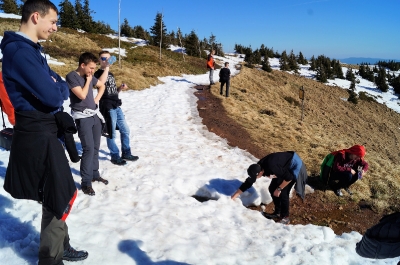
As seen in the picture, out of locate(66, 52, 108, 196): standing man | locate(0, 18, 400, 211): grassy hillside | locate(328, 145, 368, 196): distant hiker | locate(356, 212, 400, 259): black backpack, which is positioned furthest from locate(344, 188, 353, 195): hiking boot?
locate(66, 52, 108, 196): standing man

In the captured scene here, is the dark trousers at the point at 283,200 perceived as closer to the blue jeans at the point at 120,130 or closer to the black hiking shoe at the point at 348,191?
the black hiking shoe at the point at 348,191

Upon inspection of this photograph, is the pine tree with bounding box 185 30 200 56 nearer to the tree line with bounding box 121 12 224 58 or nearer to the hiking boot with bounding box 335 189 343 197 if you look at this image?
the tree line with bounding box 121 12 224 58

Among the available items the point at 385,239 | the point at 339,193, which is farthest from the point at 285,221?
the point at 385,239

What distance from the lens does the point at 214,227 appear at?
439 cm

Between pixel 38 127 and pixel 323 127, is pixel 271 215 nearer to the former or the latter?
pixel 38 127

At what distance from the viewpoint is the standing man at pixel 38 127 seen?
204cm

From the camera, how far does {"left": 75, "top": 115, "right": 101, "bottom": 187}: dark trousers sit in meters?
4.23

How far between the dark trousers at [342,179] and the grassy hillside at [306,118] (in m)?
0.35

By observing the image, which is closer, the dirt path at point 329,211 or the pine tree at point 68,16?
the dirt path at point 329,211

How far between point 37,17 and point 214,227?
11.6ft

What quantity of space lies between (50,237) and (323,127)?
16.5 meters

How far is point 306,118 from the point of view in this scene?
18328 millimetres

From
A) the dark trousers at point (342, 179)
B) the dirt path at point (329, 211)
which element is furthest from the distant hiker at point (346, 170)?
the dirt path at point (329, 211)

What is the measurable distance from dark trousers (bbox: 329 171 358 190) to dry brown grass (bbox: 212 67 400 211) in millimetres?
408
